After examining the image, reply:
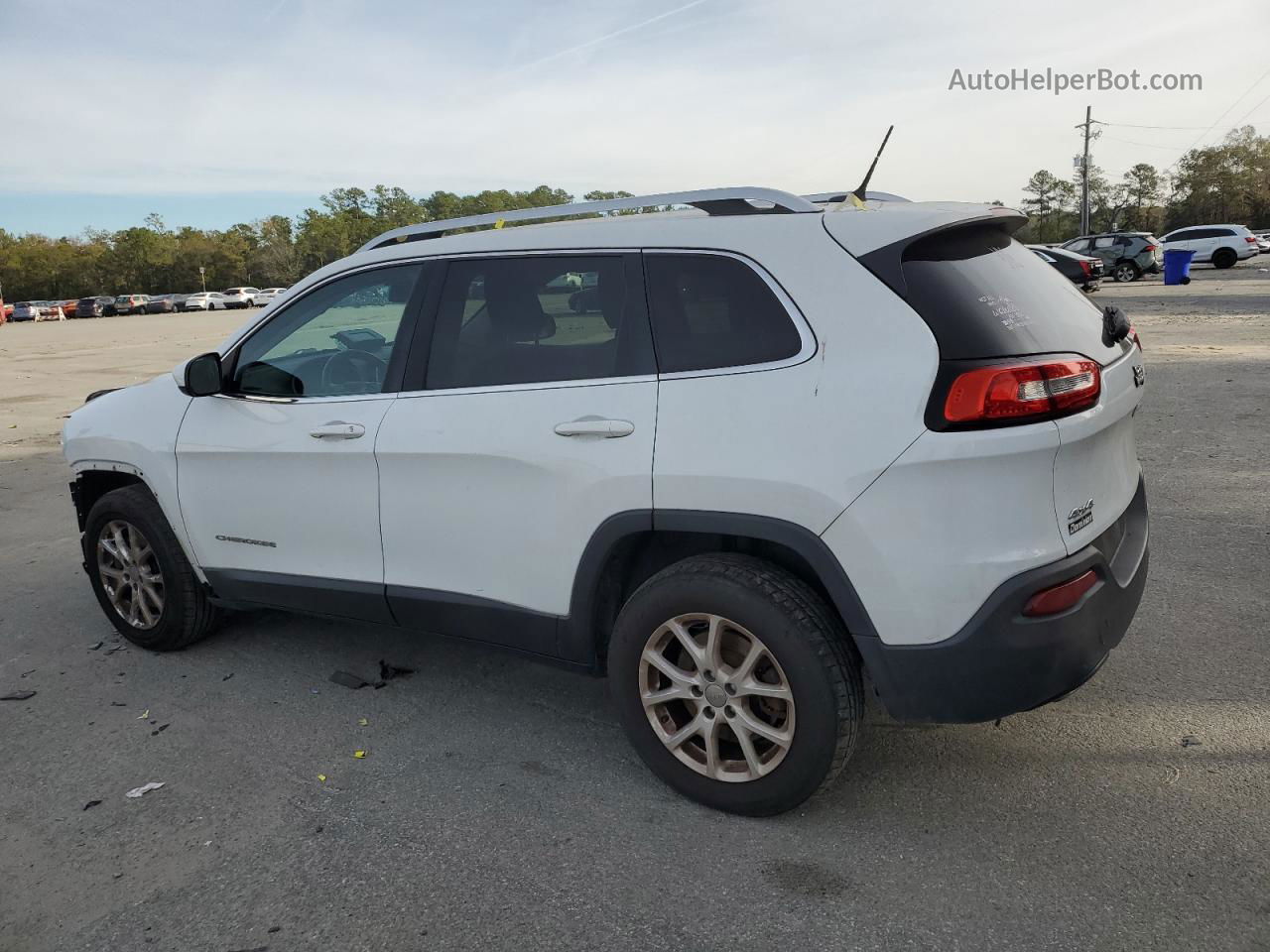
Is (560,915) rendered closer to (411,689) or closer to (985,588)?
(985,588)

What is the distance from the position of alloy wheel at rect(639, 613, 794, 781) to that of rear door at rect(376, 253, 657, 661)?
34cm

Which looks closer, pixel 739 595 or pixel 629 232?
pixel 739 595

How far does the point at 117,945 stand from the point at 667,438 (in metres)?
2.03

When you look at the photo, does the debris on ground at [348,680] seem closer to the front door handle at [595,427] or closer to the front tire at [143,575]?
the front tire at [143,575]

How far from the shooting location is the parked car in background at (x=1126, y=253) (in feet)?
117

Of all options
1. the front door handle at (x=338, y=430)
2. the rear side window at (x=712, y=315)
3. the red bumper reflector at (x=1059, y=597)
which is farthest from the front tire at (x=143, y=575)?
the red bumper reflector at (x=1059, y=597)

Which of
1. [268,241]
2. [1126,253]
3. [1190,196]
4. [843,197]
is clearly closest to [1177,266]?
[1126,253]

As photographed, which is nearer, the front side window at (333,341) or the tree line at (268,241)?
the front side window at (333,341)

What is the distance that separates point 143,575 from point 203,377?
3.74 ft

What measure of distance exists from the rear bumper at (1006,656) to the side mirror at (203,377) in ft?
9.09

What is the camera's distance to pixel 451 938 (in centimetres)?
260

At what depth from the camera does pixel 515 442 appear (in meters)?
3.30

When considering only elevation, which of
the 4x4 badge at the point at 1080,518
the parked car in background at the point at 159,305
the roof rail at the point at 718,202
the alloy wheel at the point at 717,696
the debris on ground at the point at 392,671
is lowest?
the debris on ground at the point at 392,671

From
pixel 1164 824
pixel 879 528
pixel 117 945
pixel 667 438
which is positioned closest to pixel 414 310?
pixel 667 438
